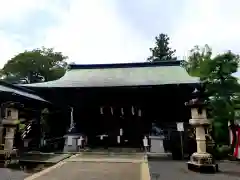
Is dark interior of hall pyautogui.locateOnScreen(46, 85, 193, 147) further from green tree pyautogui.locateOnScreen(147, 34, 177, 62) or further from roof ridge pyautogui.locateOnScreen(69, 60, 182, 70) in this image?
green tree pyautogui.locateOnScreen(147, 34, 177, 62)

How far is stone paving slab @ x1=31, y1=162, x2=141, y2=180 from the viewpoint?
23.6 ft

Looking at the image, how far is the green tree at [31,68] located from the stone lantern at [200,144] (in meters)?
32.8

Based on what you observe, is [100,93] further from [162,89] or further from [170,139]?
[170,139]

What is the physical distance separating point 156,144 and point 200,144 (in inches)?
166

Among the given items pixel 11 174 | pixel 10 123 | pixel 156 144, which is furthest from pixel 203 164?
pixel 10 123

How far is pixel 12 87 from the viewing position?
57.9 ft

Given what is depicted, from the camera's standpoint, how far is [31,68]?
40.8m

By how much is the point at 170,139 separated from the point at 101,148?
4.03 meters

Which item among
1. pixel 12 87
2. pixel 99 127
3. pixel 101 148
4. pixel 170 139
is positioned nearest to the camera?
pixel 170 139

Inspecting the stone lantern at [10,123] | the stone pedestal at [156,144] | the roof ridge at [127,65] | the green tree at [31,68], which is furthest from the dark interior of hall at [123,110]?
the green tree at [31,68]

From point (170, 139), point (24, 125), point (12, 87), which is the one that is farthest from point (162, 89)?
point (12, 87)

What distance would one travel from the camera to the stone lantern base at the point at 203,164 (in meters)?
8.66

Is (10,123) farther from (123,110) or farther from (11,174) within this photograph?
(123,110)

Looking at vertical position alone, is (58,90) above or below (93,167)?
above
